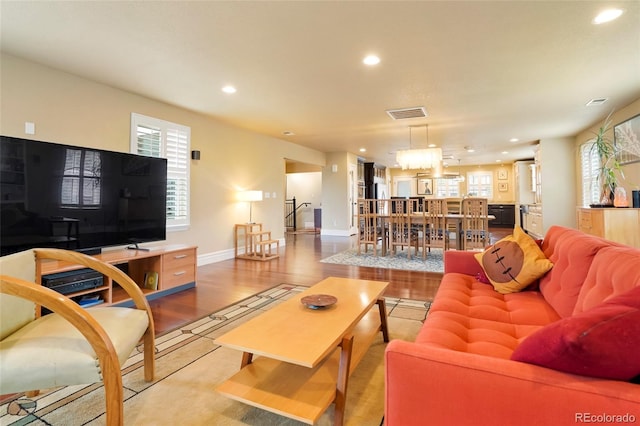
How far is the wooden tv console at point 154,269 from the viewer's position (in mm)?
2898

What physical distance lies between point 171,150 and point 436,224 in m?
4.49

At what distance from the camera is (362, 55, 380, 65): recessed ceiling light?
2.99 metres

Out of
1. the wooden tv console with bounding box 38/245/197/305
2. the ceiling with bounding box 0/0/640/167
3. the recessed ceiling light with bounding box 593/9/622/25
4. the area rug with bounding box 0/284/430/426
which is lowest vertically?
the area rug with bounding box 0/284/430/426

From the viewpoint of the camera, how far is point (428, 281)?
3.92m

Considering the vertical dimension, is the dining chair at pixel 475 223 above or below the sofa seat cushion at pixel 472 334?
above

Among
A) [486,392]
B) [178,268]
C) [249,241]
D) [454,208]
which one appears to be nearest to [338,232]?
[454,208]

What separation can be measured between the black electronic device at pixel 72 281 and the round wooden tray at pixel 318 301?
2.04 m

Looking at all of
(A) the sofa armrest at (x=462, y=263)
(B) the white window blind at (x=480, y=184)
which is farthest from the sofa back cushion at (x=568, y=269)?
(B) the white window blind at (x=480, y=184)

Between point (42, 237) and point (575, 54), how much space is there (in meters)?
5.18

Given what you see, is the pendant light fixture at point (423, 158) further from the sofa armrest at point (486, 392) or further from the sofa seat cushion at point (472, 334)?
the sofa armrest at point (486, 392)

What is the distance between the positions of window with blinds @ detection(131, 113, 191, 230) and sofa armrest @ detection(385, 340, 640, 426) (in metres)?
4.23

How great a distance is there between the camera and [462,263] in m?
2.58

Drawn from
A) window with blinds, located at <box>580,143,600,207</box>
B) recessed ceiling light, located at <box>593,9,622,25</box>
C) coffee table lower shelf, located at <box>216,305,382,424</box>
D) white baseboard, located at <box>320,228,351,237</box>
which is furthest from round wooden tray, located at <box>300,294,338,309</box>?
white baseboard, located at <box>320,228,351,237</box>

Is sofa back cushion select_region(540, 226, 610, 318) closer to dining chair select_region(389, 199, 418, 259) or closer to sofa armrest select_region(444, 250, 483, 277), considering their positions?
sofa armrest select_region(444, 250, 483, 277)
